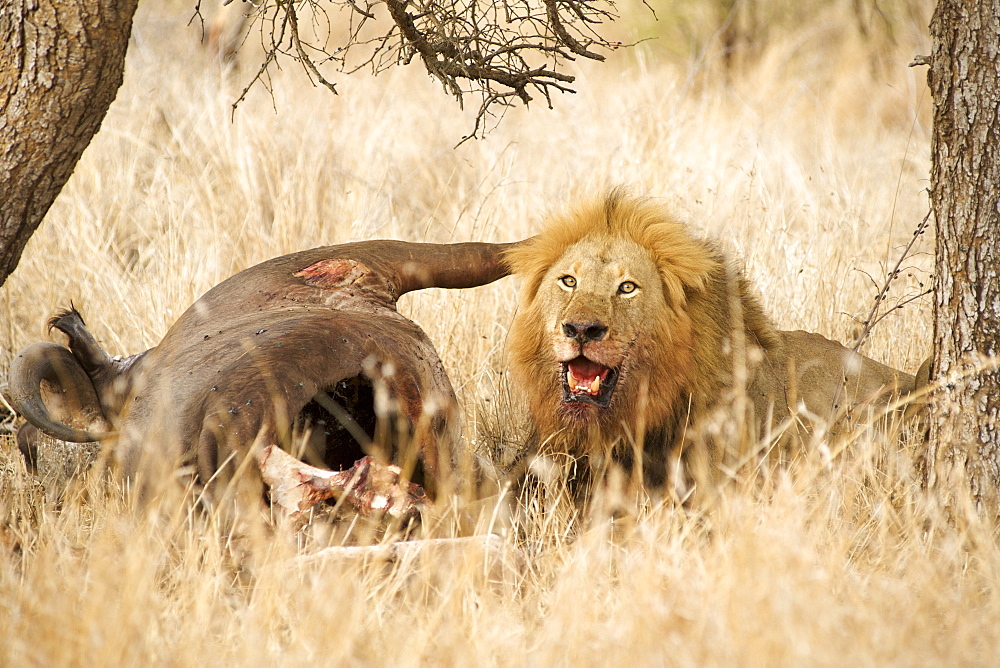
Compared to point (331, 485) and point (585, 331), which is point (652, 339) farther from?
point (331, 485)

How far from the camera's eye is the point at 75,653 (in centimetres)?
210

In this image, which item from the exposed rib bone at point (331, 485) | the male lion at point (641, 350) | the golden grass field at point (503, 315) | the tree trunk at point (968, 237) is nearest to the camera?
the golden grass field at point (503, 315)

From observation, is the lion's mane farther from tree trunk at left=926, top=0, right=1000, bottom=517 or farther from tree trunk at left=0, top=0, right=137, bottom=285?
tree trunk at left=0, top=0, right=137, bottom=285

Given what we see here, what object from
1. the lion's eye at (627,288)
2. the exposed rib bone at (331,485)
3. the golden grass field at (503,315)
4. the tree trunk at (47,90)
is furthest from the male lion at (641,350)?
the tree trunk at (47,90)

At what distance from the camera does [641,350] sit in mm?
3336

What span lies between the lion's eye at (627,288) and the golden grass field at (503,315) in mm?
736

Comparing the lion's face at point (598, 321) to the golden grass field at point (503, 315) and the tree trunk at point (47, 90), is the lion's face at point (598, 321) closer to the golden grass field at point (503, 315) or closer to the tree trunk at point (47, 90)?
the golden grass field at point (503, 315)

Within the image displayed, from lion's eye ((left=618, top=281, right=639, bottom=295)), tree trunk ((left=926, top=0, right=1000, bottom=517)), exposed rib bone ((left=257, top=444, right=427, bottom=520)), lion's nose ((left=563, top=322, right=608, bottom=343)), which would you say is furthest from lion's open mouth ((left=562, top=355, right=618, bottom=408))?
tree trunk ((left=926, top=0, right=1000, bottom=517))

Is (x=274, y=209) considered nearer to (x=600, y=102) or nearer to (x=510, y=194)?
(x=510, y=194)

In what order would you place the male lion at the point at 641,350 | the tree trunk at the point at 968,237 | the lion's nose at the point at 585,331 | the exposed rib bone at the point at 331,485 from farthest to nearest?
the male lion at the point at 641,350 → the lion's nose at the point at 585,331 → the tree trunk at the point at 968,237 → the exposed rib bone at the point at 331,485

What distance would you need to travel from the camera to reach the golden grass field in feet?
7.30

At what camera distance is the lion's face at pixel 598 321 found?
3266 mm

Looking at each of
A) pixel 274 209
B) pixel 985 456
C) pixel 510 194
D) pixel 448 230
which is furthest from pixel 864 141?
pixel 985 456

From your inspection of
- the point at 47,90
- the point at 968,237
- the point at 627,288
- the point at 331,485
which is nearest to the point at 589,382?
the point at 627,288
